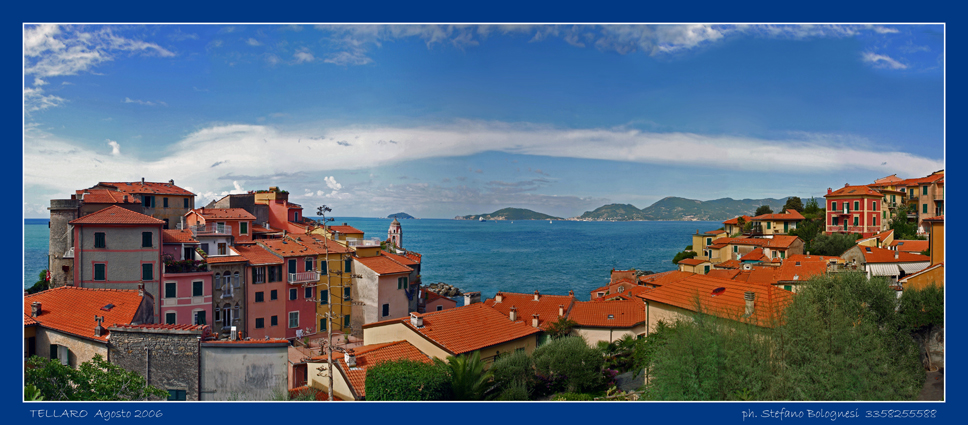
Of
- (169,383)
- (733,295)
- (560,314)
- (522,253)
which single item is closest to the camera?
(169,383)

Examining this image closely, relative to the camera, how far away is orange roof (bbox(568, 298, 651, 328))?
19541 mm

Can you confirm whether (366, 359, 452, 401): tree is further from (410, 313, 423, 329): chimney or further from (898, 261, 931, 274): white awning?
(898, 261, 931, 274): white awning

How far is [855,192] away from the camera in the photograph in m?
31.8

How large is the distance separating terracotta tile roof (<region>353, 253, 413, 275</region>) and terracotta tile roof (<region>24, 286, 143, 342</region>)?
10.9 m

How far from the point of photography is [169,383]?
11.5 m

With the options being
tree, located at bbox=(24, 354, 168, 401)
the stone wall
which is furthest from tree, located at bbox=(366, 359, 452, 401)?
the stone wall

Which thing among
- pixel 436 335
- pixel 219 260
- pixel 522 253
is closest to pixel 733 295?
pixel 436 335

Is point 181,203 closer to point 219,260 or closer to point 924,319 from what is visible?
point 219,260

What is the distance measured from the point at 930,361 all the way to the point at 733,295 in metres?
4.40

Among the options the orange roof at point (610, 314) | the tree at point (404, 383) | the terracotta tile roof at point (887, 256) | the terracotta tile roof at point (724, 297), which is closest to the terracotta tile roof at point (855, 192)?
the terracotta tile roof at point (887, 256)

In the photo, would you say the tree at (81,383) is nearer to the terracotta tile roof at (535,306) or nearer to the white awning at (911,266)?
the terracotta tile roof at (535,306)

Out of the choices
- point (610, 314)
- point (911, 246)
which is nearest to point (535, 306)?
point (610, 314)

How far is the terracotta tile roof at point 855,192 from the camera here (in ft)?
103

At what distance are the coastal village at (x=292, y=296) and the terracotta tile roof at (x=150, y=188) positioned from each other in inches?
6.3
